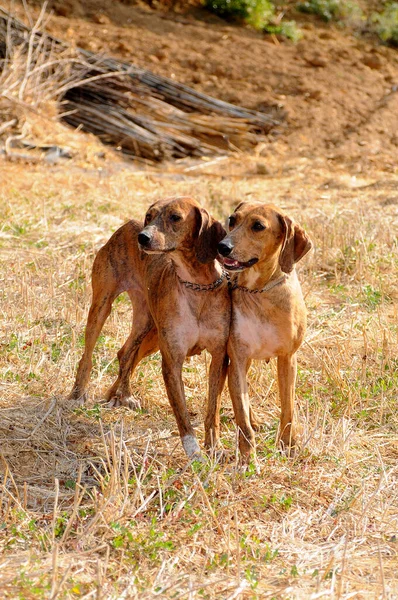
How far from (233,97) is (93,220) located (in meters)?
7.33

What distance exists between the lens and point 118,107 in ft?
53.8

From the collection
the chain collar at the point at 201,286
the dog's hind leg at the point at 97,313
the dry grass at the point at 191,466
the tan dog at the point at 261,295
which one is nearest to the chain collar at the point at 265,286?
the tan dog at the point at 261,295

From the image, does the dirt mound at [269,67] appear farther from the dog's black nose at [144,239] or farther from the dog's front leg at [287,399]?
the dog's black nose at [144,239]

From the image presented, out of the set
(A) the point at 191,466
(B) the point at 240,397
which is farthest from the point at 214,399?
(A) the point at 191,466

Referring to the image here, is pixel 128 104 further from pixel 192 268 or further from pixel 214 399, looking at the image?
pixel 214 399

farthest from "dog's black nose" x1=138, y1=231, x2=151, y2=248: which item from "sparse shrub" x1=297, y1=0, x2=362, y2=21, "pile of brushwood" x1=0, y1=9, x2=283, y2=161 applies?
"sparse shrub" x1=297, y1=0, x2=362, y2=21

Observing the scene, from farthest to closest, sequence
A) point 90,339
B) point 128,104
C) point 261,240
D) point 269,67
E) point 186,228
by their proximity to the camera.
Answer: point 269,67 → point 128,104 → point 90,339 → point 186,228 → point 261,240

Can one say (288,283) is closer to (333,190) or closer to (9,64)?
(333,190)

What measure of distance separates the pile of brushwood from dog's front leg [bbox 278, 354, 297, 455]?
1006 cm

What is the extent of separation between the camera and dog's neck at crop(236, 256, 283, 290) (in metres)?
5.94

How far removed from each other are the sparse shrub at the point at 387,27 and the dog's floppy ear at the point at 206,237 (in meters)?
17.4

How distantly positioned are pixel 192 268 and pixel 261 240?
48 centimetres

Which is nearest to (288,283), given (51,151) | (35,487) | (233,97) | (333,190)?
(35,487)

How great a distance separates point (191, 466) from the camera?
216 inches
